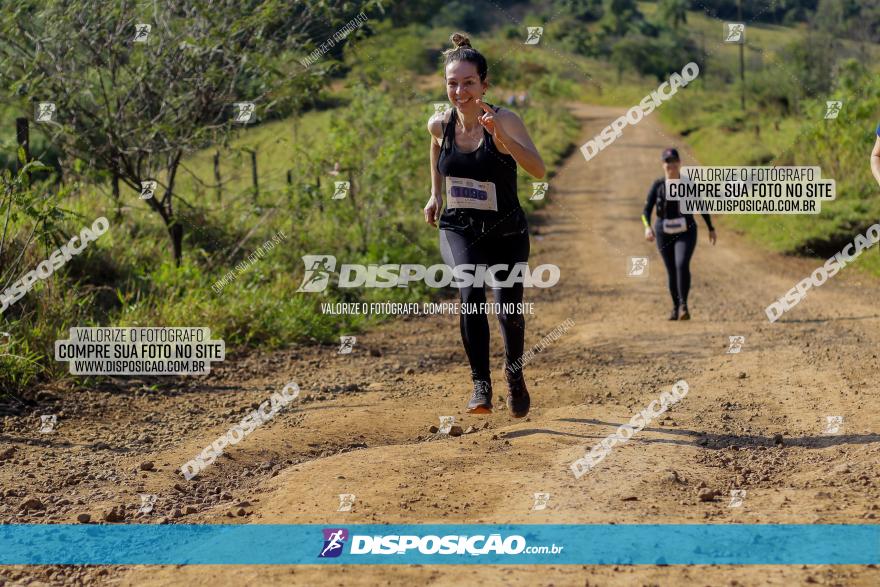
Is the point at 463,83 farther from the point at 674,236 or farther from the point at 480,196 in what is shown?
the point at 674,236

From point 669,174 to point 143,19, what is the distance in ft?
18.8

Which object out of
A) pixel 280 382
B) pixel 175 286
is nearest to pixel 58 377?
pixel 280 382

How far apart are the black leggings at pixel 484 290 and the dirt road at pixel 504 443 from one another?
1.63 ft

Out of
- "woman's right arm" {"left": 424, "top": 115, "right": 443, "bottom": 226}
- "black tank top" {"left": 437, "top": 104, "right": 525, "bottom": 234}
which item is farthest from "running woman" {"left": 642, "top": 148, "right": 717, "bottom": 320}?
"black tank top" {"left": 437, "top": 104, "right": 525, "bottom": 234}

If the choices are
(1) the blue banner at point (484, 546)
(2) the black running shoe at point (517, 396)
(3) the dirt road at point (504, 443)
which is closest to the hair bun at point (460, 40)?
(2) the black running shoe at point (517, 396)

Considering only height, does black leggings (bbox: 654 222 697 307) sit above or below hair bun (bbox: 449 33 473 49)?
below

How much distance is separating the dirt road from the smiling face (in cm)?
190

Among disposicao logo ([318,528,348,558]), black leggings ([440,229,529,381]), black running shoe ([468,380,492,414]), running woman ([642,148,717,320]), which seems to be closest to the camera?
disposicao logo ([318,528,348,558])

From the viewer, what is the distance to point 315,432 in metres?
6.46

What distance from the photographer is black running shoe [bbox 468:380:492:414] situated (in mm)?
5816

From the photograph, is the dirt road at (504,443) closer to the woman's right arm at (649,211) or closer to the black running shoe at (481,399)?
the black running shoe at (481,399)

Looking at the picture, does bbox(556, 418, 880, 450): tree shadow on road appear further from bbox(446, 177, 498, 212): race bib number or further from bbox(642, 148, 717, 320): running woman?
bbox(642, 148, 717, 320): running woman

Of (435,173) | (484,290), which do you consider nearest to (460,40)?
(435,173)

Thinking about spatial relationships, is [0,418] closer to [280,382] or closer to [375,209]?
[280,382]
